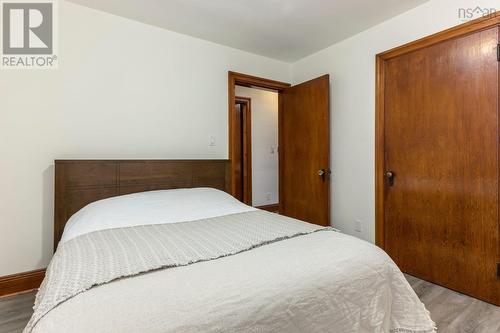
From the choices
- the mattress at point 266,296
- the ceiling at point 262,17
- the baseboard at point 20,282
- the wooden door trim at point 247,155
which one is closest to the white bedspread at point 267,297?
the mattress at point 266,296

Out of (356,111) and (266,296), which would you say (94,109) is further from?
(356,111)

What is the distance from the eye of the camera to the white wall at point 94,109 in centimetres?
197

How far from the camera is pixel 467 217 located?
6.37 ft

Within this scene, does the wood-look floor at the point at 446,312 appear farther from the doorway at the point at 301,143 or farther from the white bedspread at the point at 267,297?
the doorway at the point at 301,143

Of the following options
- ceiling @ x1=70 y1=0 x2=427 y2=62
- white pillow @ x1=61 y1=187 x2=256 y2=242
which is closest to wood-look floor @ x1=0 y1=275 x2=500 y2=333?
white pillow @ x1=61 y1=187 x2=256 y2=242

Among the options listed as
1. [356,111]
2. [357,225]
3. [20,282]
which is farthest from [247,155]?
[20,282]

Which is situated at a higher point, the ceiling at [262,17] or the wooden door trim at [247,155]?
the ceiling at [262,17]

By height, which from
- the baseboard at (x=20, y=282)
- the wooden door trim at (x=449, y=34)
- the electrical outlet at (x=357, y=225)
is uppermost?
the wooden door trim at (x=449, y=34)

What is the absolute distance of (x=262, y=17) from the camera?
2.33 metres

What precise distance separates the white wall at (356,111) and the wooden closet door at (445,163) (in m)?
0.16

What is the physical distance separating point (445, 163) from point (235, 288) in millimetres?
1992

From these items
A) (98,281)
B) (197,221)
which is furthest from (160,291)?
(197,221)

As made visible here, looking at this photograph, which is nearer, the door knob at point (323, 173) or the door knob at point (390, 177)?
the door knob at point (390, 177)

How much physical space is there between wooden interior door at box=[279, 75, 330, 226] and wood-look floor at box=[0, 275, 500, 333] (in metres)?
1.13
